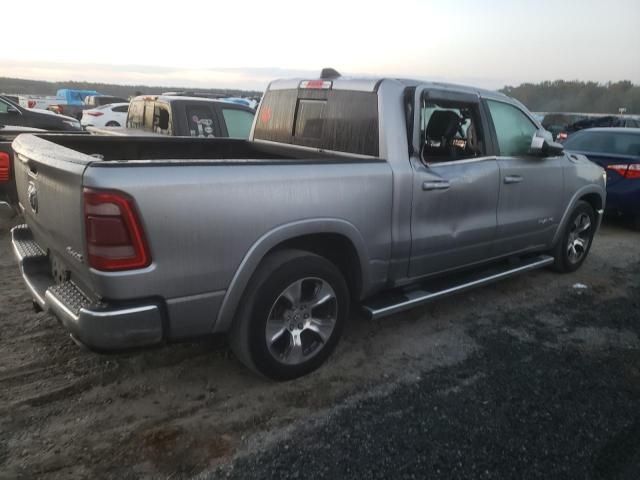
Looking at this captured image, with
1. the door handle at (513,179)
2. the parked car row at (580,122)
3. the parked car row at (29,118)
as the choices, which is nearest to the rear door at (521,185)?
the door handle at (513,179)

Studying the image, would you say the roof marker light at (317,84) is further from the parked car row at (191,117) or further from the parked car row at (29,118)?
the parked car row at (29,118)

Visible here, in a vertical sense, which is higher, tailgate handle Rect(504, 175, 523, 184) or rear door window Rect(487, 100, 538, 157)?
rear door window Rect(487, 100, 538, 157)

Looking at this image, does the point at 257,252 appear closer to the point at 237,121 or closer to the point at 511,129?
the point at 511,129

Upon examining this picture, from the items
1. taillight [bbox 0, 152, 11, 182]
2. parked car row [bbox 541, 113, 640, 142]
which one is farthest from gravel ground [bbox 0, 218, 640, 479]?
parked car row [bbox 541, 113, 640, 142]

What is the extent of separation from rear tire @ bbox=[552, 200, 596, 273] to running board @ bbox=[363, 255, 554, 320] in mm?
773

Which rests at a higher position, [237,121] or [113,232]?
[237,121]

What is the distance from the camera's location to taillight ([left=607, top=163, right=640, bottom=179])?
7.40 metres

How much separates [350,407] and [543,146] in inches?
115

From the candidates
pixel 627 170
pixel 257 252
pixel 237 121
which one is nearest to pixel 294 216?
pixel 257 252

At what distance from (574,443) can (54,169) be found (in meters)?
3.12

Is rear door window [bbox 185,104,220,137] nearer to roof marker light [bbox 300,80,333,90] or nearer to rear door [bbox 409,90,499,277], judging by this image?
roof marker light [bbox 300,80,333,90]

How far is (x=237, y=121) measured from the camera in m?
8.11

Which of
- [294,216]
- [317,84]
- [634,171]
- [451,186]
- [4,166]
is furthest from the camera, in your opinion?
[634,171]

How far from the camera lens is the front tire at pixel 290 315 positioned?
9.50 ft
